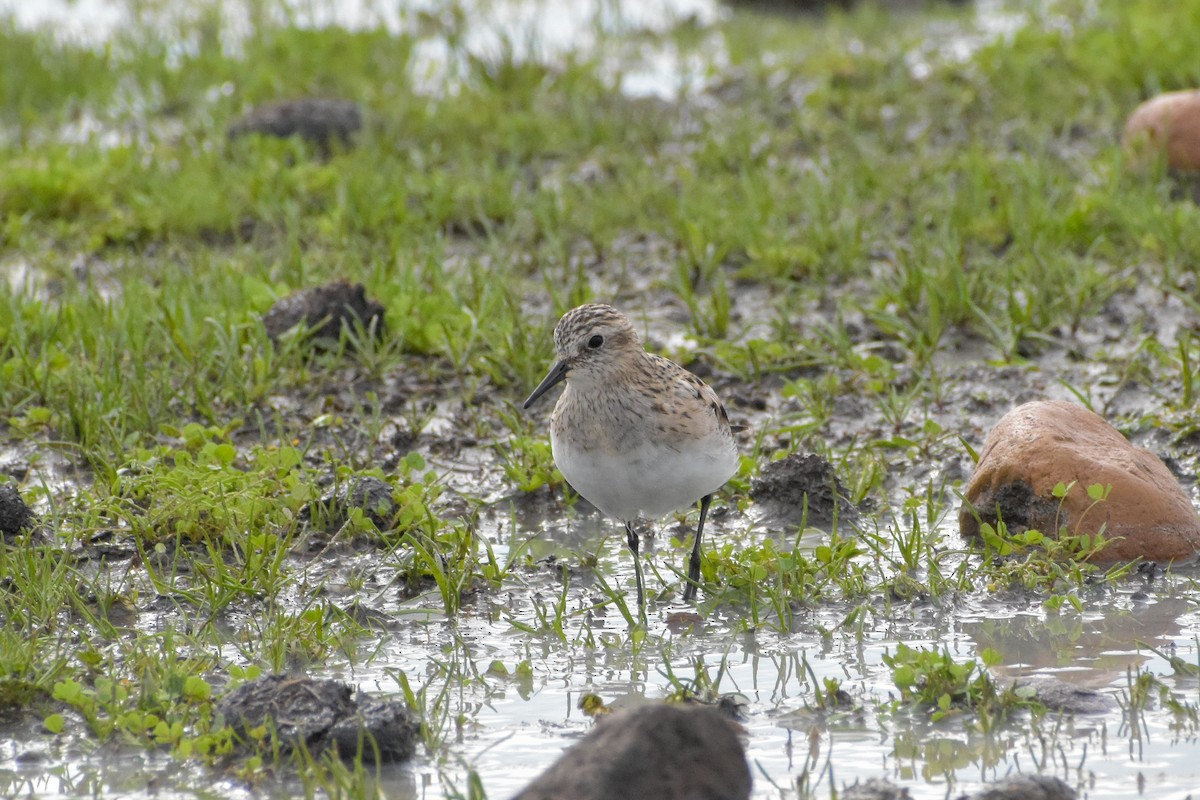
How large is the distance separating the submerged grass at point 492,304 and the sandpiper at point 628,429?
0.40 m

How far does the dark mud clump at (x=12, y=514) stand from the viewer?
618 centimetres

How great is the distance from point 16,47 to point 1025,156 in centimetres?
794

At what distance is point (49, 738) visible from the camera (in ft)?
15.7

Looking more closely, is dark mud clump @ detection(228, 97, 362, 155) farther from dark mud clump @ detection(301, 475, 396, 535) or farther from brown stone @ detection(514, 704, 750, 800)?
brown stone @ detection(514, 704, 750, 800)

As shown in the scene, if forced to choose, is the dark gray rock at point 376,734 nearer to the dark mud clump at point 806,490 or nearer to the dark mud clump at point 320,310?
the dark mud clump at point 806,490

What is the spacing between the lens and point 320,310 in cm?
775

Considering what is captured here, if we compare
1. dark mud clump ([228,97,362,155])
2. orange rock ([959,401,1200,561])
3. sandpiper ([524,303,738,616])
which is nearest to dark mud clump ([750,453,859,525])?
orange rock ([959,401,1200,561])

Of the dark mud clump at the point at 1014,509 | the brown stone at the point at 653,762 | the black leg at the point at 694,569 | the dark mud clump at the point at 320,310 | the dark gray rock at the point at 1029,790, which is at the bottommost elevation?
the dark gray rock at the point at 1029,790

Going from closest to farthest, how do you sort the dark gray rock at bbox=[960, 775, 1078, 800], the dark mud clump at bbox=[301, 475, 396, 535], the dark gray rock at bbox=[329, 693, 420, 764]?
the dark gray rock at bbox=[960, 775, 1078, 800], the dark gray rock at bbox=[329, 693, 420, 764], the dark mud clump at bbox=[301, 475, 396, 535]

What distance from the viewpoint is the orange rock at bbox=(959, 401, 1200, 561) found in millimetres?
5871

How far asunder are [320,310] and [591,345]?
2381mm

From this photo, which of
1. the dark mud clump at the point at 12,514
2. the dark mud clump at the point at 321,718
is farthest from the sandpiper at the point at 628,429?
the dark mud clump at the point at 12,514

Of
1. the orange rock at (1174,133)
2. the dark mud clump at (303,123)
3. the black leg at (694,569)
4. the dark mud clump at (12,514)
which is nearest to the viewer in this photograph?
the black leg at (694,569)

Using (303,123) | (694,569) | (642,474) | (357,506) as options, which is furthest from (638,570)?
(303,123)
